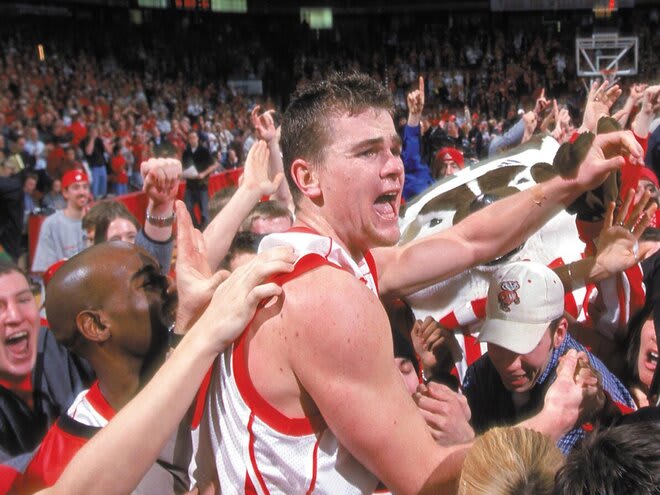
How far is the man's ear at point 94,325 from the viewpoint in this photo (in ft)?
6.52

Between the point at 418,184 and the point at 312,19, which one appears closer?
the point at 418,184

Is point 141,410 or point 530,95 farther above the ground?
point 141,410

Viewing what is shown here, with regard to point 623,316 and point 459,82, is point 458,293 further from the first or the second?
point 459,82

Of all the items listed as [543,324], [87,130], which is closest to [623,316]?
[543,324]

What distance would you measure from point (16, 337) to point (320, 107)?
1.30m

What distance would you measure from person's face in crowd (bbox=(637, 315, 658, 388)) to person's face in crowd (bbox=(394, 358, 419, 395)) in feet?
2.45

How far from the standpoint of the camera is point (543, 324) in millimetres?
2285

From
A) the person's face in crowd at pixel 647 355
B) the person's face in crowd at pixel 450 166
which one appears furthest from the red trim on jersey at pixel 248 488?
the person's face in crowd at pixel 450 166

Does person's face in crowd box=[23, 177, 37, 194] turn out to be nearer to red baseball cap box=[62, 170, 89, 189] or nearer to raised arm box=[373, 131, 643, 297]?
red baseball cap box=[62, 170, 89, 189]

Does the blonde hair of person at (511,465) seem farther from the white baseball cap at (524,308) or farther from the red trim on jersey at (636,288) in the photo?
the red trim on jersey at (636,288)

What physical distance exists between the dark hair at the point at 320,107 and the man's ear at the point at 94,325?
0.60 m

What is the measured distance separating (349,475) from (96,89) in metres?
19.1

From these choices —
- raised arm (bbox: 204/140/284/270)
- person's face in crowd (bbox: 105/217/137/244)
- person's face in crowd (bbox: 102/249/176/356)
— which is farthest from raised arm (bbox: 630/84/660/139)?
person's face in crowd (bbox: 102/249/176/356)

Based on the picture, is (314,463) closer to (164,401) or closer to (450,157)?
(164,401)
